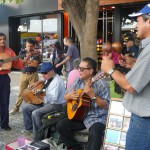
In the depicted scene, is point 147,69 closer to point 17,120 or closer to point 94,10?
point 94,10

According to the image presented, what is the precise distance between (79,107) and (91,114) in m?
0.22

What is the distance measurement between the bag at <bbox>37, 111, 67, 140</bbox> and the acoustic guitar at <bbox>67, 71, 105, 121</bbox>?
1.11 ft

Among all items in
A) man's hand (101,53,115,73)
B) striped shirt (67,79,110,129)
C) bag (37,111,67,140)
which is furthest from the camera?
bag (37,111,67,140)

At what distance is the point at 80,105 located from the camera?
3.68 meters

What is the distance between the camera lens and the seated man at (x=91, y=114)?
11.8 feet

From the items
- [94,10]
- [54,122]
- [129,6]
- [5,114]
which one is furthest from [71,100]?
[129,6]

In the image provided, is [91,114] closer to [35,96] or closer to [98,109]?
[98,109]

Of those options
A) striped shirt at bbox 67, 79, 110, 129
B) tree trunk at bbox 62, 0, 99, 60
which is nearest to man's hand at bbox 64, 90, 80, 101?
striped shirt at bbox 67, 79, 110, 129

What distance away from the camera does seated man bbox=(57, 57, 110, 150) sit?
3.59m

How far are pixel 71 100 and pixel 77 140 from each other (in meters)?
0.57

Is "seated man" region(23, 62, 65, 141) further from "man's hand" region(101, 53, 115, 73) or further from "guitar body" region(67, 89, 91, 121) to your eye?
"man's hand" region(101, 53, 115, 73)

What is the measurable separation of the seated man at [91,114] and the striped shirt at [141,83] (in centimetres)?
144

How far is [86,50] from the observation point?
563 cm

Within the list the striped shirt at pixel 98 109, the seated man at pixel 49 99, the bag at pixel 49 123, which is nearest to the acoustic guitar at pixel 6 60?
the seated man at pixel 49 99
